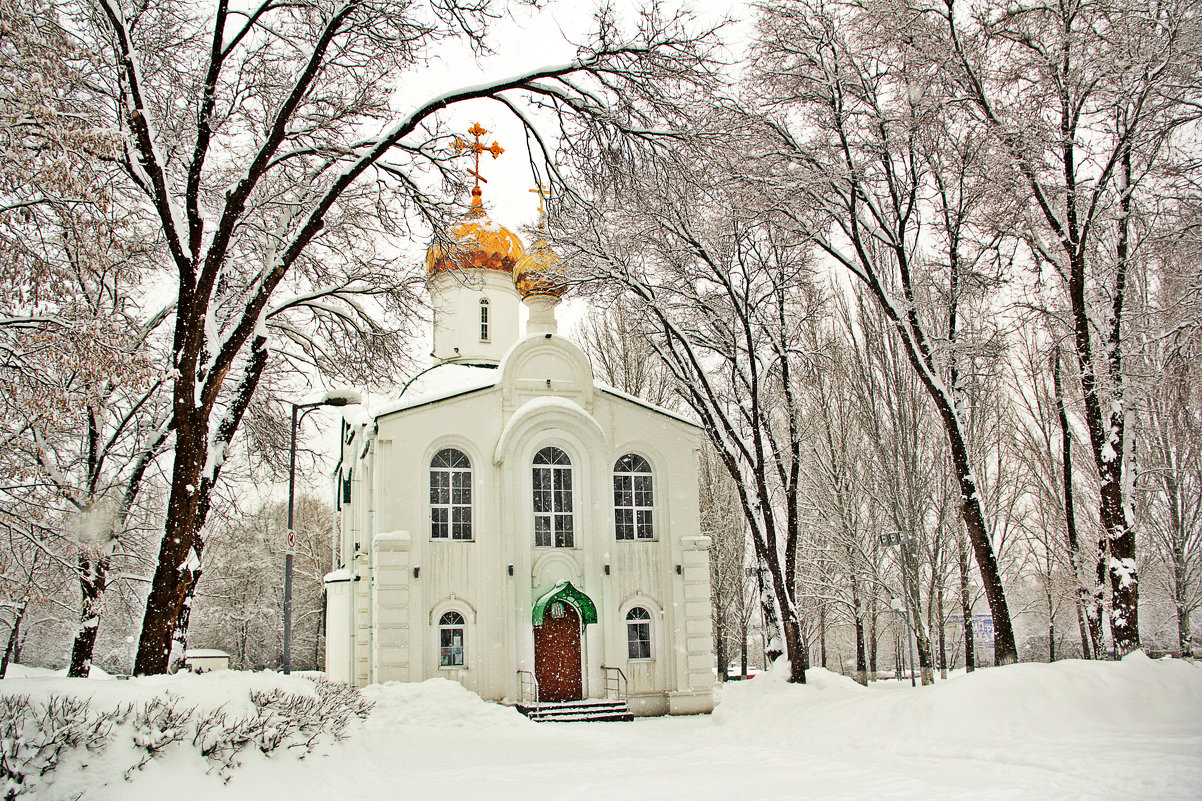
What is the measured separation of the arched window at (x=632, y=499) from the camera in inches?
861

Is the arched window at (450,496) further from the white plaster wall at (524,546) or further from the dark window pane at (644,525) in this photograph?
the dark window pane at (644,525)

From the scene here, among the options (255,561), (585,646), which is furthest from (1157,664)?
(255,561)

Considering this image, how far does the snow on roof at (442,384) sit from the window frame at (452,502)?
1.28 m

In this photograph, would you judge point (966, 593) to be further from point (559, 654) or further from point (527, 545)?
point (527, 545)

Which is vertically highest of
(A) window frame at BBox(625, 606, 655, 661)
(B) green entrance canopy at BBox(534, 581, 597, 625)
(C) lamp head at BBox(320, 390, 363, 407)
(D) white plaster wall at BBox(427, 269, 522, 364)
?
(D) white plaster wall at BBox(427, 269, 522, 364)

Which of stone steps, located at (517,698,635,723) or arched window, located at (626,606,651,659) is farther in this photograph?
arched window, located at (626,606,651,659)

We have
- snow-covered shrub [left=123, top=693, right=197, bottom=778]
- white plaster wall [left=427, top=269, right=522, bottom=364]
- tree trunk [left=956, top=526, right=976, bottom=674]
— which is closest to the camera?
snow-covered shrub [left=123, top=693, right=197, bottom=778]

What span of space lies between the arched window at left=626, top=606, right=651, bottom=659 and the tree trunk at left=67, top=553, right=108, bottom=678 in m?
11.1

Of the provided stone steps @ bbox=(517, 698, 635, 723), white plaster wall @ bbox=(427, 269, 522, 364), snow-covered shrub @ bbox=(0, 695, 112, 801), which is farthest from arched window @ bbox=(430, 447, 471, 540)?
snow-covered shrub @ bbox=(0, 695, 112, 801)

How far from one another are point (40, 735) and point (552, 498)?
47.1 ft

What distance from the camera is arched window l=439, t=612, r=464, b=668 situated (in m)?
19.6

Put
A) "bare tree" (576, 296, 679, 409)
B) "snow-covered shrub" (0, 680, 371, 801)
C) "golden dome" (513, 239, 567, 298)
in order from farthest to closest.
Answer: "bare tree" (576, 296, 679, 409)
"golden dome" (513, 239, 567, 298)
"snow-covered shrub" (0, 680, 371, 801)

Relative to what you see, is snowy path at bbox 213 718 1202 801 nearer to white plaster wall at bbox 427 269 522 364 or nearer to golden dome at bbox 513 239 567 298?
golden dome at bbox 513 239 567 298

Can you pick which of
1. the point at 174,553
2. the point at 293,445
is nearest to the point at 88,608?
the point at 293,445
